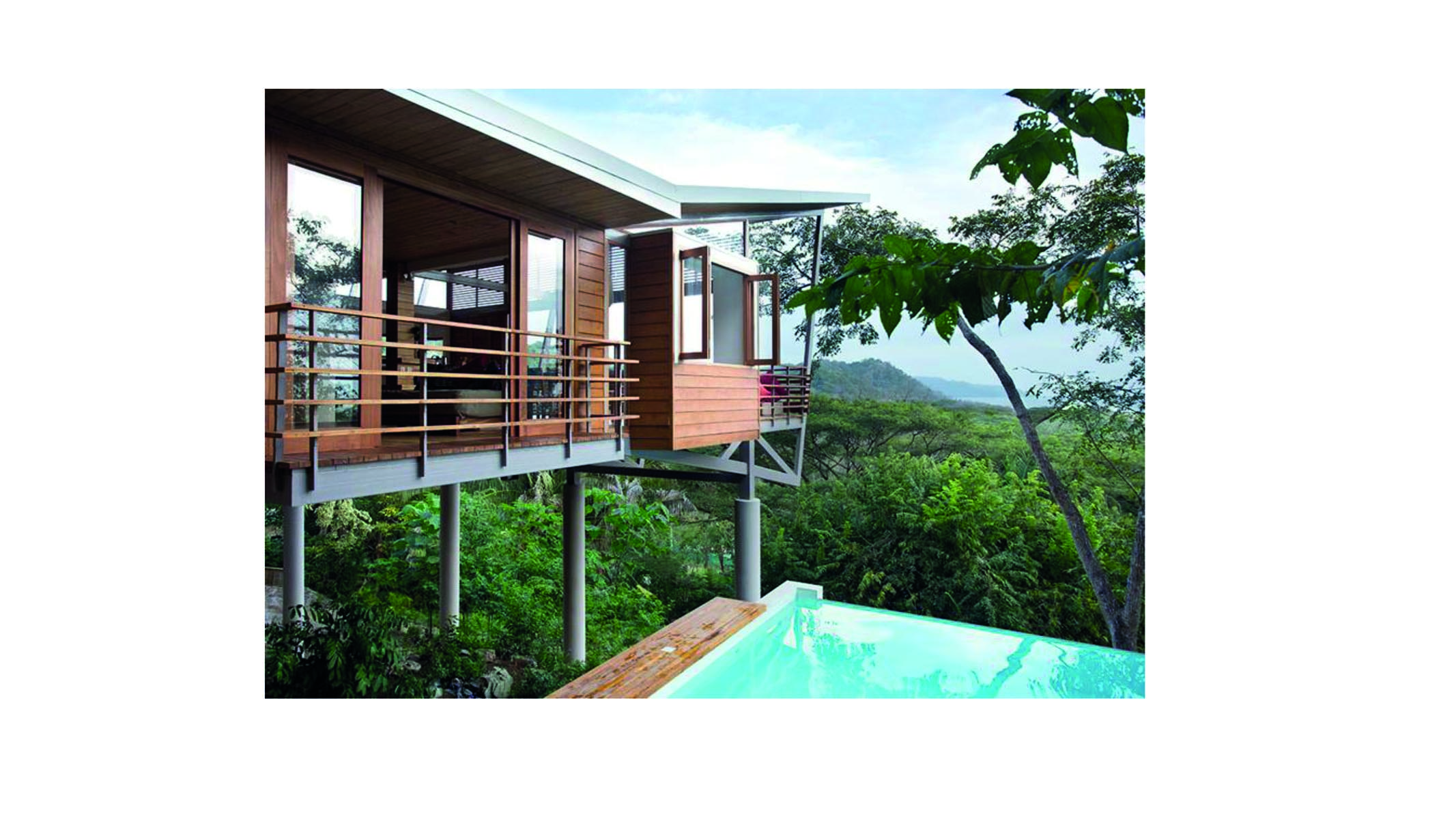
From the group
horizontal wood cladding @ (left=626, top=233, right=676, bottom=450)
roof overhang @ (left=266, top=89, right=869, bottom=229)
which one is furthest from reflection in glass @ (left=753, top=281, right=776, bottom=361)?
horizontal wood cladding @ (left=626, top=233, right=676, bottom=450)

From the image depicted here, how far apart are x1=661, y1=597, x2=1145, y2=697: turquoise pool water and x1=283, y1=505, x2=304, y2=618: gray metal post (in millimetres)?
3530

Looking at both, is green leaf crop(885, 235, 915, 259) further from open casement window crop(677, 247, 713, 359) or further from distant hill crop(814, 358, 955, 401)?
distant hill crop(814, 358, 955, 401)

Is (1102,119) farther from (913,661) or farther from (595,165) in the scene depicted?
(913,661)

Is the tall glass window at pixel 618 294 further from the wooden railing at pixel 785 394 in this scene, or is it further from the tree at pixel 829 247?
the tree at pixel 829 247

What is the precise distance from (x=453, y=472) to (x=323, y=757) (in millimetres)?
1548

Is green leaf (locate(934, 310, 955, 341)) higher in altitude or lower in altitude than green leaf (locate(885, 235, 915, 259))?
lower

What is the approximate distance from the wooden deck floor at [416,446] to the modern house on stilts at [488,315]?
17mm

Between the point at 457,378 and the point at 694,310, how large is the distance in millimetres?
2144

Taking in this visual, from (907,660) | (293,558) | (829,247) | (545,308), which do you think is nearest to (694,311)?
(545,308)

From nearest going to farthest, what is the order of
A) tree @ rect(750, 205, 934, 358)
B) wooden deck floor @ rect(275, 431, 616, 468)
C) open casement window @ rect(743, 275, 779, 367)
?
wooden deck floor @ rect(275, 431, 616, 468)
open casement window @ rect(743, 275, 779, 367)
tree @ rect(750, 205, 934, 358)

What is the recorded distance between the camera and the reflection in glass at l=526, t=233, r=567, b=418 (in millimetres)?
5125
